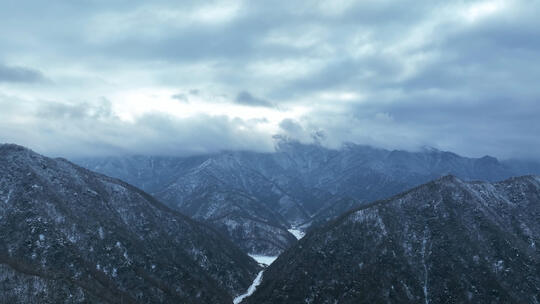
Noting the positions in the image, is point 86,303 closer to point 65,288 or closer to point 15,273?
point 65,288

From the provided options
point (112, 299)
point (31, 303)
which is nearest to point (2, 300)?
point (31, 303)

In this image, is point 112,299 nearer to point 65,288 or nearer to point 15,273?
point 65,288

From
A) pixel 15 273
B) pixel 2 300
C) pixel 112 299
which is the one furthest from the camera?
pixel 112 299

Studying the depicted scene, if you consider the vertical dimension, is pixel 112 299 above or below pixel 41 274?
below

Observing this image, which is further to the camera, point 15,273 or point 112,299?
point 112,299

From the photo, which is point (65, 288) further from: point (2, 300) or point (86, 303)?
point (2, 300)

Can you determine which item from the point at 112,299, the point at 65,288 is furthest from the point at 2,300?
the point at 112,299

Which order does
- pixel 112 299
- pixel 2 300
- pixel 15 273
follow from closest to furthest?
1. pixel 2 300
2. pixel 15 273
3. pixel 112 299

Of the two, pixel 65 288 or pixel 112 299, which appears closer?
pixel 65 288

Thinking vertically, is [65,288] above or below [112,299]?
above
